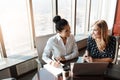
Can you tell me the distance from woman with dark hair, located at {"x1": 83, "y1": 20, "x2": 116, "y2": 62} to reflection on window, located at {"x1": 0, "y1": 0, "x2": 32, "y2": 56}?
1170 millimetres

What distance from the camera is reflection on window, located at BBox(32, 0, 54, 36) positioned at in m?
2.58

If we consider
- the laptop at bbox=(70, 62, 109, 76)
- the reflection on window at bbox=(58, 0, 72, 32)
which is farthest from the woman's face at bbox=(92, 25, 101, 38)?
the reflection on window at bbox=(58, 0, 72, 32)

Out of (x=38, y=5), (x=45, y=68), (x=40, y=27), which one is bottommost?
(x=45, y=68)

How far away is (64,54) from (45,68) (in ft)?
1.55

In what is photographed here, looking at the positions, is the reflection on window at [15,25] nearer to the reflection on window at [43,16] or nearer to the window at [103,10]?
the reflection on window at [43,16]

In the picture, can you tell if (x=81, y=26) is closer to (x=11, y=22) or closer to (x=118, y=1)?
(x=118, y=1)

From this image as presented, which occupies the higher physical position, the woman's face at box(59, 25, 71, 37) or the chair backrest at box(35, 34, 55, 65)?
the woman's face at box(59, 25, 71, 37)

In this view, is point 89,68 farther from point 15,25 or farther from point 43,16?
point 43,16

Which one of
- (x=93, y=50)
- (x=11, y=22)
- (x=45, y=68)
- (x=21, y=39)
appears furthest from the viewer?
(x=21, y=39)

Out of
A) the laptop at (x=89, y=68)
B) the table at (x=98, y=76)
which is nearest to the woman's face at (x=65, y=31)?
the table at (x=98, y=76)

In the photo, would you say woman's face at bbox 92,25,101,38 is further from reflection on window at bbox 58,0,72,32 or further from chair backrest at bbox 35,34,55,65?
reflection on window at bbox 58,0,72,32

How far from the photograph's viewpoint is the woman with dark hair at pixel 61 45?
169cm

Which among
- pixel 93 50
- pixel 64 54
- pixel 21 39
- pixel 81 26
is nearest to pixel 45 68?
pixel 64 54

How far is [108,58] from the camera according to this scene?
1.67 m
